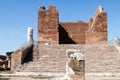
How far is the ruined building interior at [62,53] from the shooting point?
2220 cm

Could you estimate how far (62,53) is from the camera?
26578mm

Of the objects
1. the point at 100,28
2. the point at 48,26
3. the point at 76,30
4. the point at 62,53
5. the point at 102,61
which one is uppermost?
the point at 48,26

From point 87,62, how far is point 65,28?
50.1 feet

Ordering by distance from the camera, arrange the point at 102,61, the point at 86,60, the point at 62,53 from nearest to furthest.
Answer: the point at 102,61, the point at 86,60, the point at 62,53

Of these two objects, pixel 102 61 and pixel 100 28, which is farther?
pixel 100 28

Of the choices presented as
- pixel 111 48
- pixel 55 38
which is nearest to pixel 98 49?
pixel 111 48

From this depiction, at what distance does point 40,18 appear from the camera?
3575cm

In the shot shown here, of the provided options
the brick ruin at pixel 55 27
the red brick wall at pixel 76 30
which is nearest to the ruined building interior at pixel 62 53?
the brick ruin at pixel 55 27

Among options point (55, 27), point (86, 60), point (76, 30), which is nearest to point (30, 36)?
point (55, 27)

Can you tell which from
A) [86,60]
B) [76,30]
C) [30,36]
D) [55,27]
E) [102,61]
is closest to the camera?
[102,61]

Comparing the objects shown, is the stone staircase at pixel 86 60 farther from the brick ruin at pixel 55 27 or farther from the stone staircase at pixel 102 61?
the brick ruin at pixel 55 27

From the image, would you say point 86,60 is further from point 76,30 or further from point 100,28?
point 76,30

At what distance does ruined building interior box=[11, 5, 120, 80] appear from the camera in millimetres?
22203

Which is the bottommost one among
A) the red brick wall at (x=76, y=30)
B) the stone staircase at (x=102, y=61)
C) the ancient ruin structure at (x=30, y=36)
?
the stone staircase at (x=102, y=61)
